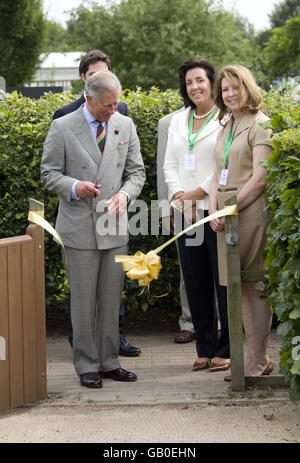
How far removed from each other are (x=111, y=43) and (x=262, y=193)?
83.1 ft

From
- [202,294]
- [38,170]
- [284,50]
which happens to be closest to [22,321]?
[202,294]

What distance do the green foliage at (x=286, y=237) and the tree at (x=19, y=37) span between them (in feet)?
67.1

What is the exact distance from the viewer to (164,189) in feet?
21.2

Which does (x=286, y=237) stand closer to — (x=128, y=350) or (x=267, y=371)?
(x=267, y=371)

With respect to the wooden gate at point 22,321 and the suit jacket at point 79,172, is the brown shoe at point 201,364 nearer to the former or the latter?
the suit jacket at point 79,172

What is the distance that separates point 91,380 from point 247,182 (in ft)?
5.78

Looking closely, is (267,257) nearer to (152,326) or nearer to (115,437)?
(115,437)

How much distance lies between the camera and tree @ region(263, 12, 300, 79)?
29000 mm

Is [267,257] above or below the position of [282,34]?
below

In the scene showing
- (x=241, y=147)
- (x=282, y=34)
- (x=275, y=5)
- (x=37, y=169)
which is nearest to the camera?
(x=241, y=147)

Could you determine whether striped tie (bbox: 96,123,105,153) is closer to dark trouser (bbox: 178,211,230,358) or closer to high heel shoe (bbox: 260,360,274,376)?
dark trouser (bbox: 178,211,230,358)

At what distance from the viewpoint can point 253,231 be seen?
5281mm

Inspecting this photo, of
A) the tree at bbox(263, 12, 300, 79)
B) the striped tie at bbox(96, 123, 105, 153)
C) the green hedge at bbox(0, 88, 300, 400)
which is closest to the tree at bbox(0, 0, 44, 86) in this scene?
the tree at bbox(263, 12, 300, 79)

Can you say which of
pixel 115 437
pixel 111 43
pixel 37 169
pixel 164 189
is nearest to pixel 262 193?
pixel 164 189
